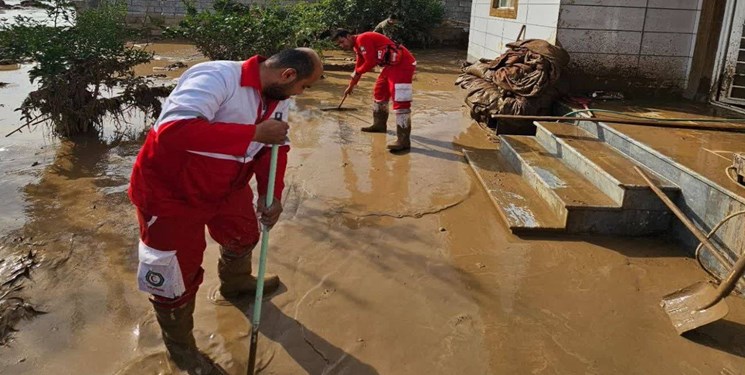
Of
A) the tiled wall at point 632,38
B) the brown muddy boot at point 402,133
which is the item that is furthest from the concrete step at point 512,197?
the tiled wall at point 632,38

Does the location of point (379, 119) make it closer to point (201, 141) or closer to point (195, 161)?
point (195, 161)

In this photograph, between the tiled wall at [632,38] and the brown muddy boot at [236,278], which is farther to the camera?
the tiled wall at [632,38]

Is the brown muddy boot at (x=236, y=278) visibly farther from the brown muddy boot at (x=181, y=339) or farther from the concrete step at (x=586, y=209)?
the concrete step at (x=586, y=209)

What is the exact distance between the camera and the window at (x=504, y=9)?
8.60 meters

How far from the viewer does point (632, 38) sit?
6.61m

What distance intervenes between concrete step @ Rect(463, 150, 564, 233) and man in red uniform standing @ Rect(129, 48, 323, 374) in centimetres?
208

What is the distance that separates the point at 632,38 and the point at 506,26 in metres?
2.59

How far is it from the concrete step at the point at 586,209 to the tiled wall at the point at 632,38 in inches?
104

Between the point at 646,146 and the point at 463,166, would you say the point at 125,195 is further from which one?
the point at 646,146

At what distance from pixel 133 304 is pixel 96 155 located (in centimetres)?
316

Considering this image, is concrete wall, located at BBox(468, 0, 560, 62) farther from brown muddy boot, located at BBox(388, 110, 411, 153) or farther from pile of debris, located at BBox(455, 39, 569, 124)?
brown muddy boot, located at BBox(388, 110, 411, 153)

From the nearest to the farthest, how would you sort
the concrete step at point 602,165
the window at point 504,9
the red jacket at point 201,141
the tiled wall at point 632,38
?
the red jacket at point 201,141 < the concrete step at point 602,165 < the tiled wall at point 632,38 < the window at point 504,9

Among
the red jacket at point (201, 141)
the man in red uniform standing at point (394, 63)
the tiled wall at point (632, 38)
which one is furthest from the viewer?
the tiled wall at point (632, 38)

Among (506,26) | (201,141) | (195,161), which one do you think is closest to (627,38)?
(506,26)
